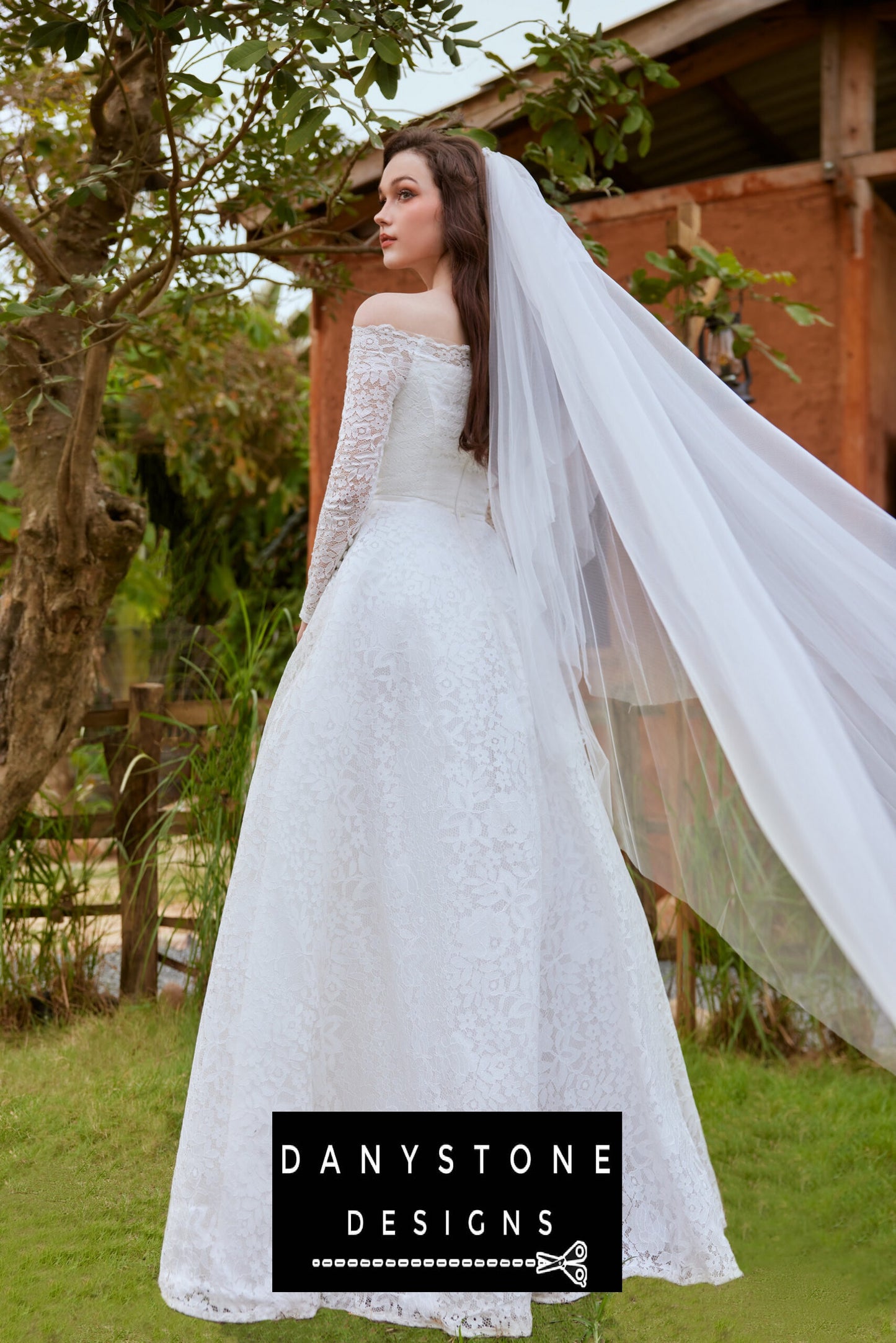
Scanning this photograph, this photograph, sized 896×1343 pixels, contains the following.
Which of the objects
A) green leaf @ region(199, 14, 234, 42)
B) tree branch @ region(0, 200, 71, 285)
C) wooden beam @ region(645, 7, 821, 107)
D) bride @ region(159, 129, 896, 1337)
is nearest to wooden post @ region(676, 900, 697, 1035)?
bride @ region(159, 129, 896, 1337)

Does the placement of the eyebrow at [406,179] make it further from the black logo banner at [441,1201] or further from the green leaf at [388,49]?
the black logo banner at [441,1201]

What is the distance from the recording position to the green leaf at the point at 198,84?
262 centimetres

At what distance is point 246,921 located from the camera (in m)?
2.12

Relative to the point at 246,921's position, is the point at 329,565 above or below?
above

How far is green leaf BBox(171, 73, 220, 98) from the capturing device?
2625 millimetres

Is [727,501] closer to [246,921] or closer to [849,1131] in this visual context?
[246,921]

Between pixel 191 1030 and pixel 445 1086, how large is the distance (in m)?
1.92

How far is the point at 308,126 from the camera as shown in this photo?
8.10 ft

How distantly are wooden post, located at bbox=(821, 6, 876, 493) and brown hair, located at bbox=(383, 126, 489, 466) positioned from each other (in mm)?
2980

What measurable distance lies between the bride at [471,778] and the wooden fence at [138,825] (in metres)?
1.76

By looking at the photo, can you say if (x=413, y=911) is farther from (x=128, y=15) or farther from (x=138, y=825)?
(x=138, y=825)

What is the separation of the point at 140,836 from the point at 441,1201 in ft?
7.72

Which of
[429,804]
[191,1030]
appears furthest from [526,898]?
[191,1030]

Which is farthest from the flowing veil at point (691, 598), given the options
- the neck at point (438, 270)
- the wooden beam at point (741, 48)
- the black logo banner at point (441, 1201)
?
the wooden beam at point (741, 48)
